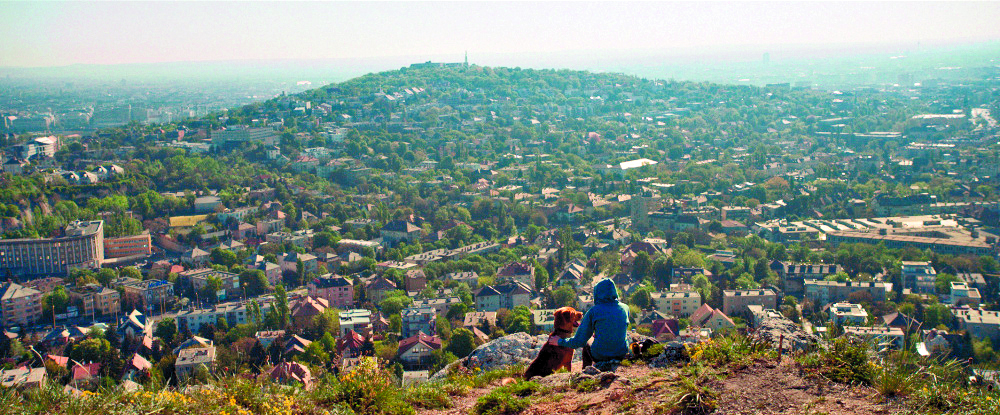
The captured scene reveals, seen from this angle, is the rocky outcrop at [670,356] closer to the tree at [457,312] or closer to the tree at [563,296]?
the tree at [457,312]

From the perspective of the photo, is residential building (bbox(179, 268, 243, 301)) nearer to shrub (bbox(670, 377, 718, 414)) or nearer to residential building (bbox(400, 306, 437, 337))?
residential building (bbox(400, 306, 437, 337))

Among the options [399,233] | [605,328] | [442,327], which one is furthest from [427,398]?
[399,233]

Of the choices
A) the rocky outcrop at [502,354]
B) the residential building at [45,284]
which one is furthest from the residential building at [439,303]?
the rocky outcrop at [502,354]

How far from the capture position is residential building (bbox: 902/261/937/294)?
12.8m

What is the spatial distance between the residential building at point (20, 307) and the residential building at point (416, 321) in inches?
236

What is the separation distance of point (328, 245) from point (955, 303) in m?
11.5

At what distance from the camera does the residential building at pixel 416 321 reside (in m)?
10.6

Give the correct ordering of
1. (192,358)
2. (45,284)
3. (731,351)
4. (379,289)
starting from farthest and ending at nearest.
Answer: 1. (45,284)
2. (379,289)
3. (192,358)
4. (731,351)

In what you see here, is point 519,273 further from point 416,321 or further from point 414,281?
point 416,321

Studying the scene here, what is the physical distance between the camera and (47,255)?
15.4 m

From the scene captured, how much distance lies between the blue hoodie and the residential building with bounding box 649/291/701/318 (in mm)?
9482

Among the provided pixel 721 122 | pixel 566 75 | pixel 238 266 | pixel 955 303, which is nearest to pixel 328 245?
pixel 238 266

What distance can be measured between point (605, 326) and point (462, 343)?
24.1 ft

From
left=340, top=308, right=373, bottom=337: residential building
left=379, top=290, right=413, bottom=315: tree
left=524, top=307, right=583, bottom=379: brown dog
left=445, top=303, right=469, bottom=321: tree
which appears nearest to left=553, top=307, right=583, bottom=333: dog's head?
left=524, top=307, right=583, bottom=379: brown dog
